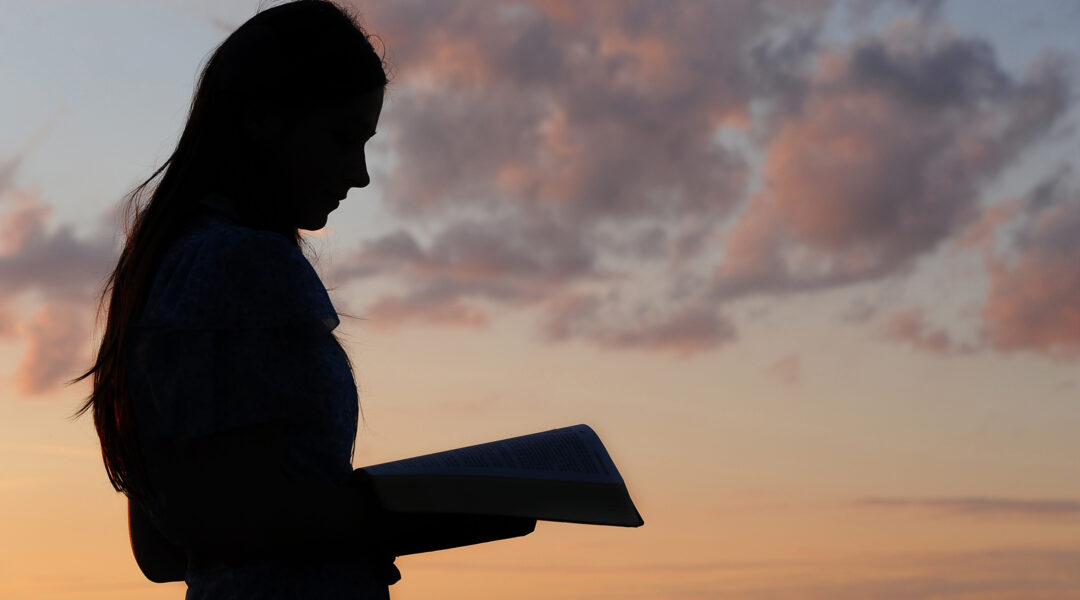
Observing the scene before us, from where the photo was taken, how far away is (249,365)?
9.81ft

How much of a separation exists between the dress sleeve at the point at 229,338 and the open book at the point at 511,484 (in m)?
0.33

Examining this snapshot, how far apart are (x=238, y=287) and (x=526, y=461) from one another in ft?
2.77

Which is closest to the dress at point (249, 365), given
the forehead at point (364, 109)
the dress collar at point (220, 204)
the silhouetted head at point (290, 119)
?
the dress collar at point (220, 204)

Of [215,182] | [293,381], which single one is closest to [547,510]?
[293,381]

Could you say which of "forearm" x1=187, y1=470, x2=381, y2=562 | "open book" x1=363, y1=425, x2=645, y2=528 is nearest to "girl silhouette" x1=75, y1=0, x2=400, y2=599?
"forearm" x1=187, y1=470, x2=381, y2=562

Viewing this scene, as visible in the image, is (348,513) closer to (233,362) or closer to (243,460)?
(243,460)

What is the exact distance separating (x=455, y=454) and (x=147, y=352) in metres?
0.84

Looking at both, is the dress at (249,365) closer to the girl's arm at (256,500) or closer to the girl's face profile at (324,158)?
the girl's arm at (256,500)

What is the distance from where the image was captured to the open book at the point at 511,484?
2895 mm

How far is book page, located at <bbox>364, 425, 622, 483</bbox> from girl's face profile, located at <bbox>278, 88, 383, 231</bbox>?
0.81 m

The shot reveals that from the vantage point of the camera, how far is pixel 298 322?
307cm

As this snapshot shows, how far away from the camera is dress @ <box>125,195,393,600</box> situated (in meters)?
2.96

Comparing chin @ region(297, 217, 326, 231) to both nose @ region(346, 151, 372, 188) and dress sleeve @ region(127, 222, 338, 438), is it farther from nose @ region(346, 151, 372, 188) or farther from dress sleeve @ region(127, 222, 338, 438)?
dress sleeve @ region(127, 222, 338, 438)

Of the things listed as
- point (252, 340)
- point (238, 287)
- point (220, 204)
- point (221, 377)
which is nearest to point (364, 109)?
point (220, 204)
